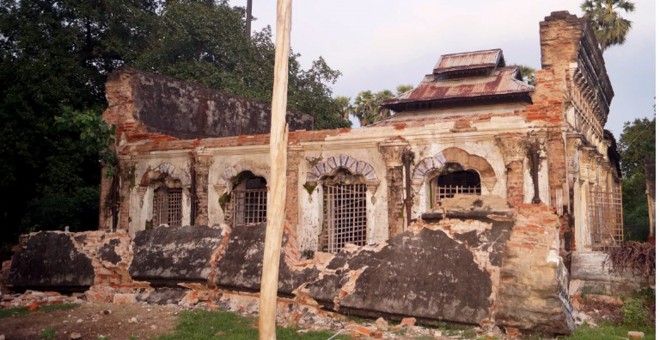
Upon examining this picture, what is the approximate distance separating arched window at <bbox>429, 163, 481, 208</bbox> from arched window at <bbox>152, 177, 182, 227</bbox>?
25.3ft

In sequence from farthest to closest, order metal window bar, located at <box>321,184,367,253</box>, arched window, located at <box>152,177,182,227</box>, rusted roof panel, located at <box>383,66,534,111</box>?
rusted roof panel, located at <box>383,66,534,111</box>
arched window, located at <box>152,177,182,227</box>
metal window bar, located at <box>321,184,367,253</box>

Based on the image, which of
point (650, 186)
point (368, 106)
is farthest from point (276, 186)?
point (368, 106)

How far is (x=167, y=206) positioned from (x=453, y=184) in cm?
864

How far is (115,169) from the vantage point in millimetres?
18656

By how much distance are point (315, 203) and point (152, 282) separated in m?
4.85

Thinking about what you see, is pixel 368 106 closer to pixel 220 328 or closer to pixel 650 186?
pixel 650 186

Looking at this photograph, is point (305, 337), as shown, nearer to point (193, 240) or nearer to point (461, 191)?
point (193, 240)

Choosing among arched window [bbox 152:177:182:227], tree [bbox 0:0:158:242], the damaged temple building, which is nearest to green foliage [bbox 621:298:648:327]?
the damaged temple building

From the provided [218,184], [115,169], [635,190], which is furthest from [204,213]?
[635,190]

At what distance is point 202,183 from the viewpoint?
56.8ft

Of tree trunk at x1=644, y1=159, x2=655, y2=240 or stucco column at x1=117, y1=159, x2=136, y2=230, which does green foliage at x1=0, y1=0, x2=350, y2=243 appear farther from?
tree trunk at x1=644, y1=159, x2=655, y2=240

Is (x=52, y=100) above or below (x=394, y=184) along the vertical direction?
above

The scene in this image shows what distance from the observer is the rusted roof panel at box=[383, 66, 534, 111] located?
84.0 ft

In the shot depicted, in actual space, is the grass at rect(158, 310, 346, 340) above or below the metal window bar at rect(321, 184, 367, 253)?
below
